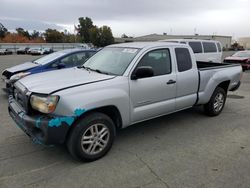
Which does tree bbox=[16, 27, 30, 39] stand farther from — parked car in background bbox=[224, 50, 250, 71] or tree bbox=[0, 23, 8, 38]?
parked car in background bbox=[224, 50, 250, 71]

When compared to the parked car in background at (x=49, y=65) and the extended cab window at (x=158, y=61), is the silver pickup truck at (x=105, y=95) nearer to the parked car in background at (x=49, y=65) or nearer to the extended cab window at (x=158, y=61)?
the extended cab window at (x=158, y=61)

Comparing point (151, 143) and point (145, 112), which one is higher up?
point (145, 112)

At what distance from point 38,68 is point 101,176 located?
4872 mm

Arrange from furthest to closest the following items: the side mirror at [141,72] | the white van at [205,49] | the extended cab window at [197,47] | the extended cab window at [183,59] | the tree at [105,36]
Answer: the tree at [105,36], the extended cab window at [197,47], the white van at [205,49], the extended cab window at [183,59], the side mirror at [141,72]

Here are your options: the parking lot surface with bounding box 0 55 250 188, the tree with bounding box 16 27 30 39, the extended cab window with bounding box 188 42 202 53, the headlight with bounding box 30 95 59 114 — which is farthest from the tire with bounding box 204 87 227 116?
the tree with bounding box 16 27 30 39

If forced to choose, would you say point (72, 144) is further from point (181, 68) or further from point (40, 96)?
point (181, 68)

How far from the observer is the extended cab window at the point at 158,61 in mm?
4051

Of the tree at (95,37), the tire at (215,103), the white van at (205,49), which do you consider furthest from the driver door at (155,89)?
the tree at (95,37)

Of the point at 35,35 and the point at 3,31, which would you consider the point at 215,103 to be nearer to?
the point at 3,31

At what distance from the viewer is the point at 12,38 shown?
80.6 meters

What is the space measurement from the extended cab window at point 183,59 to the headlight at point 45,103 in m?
2.50

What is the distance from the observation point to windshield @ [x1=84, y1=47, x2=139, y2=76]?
391 centimetres

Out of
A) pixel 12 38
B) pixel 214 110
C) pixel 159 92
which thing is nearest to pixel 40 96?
pixel 159 92

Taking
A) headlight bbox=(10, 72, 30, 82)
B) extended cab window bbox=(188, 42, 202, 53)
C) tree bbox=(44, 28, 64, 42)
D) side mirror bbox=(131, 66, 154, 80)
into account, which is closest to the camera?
side mirror bbox=(131, 66, 154, 80)
